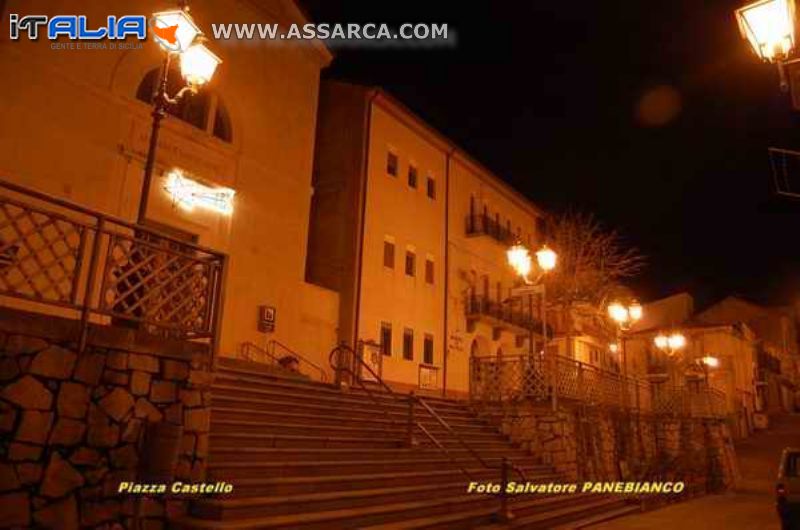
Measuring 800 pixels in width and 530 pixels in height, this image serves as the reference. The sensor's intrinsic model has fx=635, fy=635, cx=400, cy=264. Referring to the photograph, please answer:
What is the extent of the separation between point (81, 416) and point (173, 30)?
5.51 m

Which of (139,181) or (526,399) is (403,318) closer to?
(526,399)

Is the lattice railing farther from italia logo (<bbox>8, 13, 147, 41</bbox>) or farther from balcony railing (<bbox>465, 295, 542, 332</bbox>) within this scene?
italia logo (<bbox>8, 13, 147, 41</bbox>)

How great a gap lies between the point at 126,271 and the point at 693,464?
20.4 m

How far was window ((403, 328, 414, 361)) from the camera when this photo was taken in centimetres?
2203

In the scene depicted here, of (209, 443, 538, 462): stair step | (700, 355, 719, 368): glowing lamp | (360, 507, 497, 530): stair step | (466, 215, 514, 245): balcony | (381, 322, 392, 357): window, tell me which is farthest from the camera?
(700, 355, 719, 368): glowing lamp

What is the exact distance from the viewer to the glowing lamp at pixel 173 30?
8.80 meters

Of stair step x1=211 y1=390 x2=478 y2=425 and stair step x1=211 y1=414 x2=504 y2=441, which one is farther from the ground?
stair step x1=211 y1=390 x2=478 y2=425

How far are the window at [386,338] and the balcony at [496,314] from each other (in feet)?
17.4

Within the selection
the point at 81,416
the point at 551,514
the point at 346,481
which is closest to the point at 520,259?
the point at 551,514

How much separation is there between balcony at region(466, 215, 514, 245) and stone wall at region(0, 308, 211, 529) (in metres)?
20.8

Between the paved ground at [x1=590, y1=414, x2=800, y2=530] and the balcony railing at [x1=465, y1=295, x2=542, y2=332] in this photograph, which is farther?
the balcony railing at [x1=465, y1=295, x2=542, y2=332]

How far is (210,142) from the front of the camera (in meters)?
15.5

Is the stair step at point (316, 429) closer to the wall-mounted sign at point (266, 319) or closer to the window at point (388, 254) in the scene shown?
the wall-mounted sign at point (266, 319)

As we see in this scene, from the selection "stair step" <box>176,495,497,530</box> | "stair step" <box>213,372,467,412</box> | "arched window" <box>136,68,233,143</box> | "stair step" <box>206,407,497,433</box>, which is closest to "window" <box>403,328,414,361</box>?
"stair step" <box>213,372,467,412</box>
